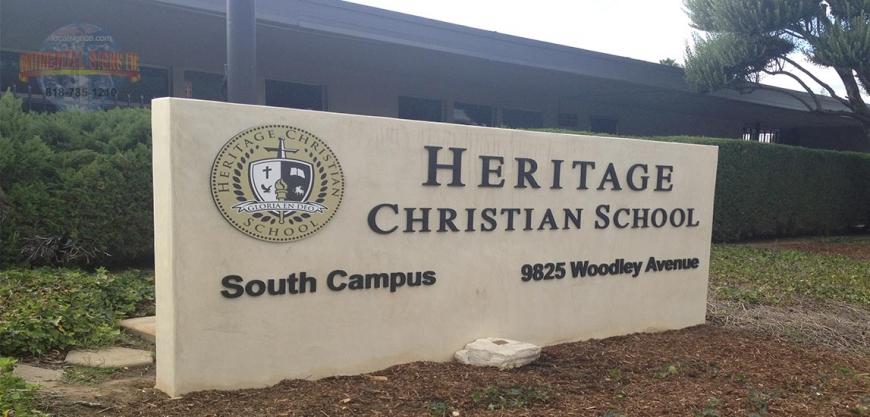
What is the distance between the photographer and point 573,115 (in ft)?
67.9

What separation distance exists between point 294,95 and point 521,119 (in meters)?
7.05

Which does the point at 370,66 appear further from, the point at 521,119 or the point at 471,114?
the point at 521,119

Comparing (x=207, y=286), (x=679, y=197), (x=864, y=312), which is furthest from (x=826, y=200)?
(x=207, y=286)

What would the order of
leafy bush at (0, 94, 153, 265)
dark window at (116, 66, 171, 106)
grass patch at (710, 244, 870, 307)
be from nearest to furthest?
1. leafy bush at (0, 94, 153, 265)
2. grass patch at (710, 244, 870, 307)
3. dark window at (116, 66, 171, 106)

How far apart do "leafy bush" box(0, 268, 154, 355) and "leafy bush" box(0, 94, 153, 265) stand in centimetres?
40

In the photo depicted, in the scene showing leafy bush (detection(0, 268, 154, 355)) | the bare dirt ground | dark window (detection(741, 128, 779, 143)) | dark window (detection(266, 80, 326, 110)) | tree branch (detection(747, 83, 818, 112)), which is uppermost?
tree branch (detection(747, 83, 818, 112))

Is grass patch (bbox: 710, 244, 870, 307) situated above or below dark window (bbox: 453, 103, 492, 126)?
below

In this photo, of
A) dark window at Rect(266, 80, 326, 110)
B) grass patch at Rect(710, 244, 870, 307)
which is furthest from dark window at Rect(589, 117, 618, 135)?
dark window at Rect(266, 80, 326, 110)

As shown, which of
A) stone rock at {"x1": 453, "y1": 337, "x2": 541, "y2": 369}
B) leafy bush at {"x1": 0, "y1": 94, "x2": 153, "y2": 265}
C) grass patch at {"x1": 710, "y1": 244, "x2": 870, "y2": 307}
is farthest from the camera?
grass patch at {"x1": 710, "y1": 244, "x2": 870, "y2": 307}

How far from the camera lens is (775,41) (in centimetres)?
1477

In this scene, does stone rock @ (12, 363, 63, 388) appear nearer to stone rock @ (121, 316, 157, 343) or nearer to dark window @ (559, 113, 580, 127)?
stone rock @ (121, 316, 157, 343)

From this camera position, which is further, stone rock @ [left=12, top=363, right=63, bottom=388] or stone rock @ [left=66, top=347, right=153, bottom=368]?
stone rock @ [left=66, top=347, right=153, bottom=368]

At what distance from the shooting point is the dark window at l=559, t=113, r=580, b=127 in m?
20.4

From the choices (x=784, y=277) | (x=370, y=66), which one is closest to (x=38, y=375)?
(x=784, y=277)
